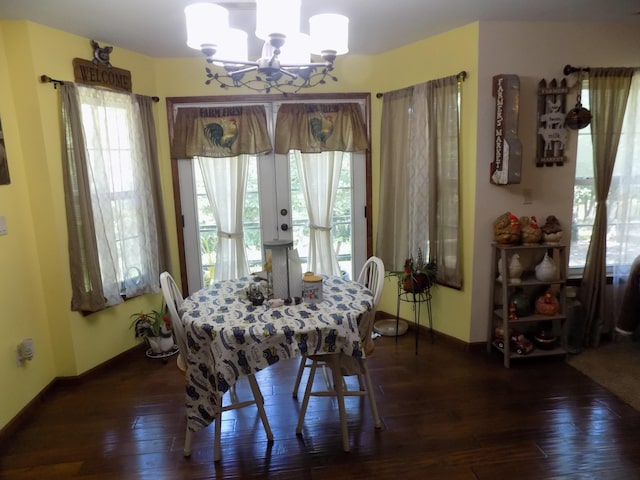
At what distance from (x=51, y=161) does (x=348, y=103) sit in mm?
2205

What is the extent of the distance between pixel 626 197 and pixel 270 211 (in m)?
2.72

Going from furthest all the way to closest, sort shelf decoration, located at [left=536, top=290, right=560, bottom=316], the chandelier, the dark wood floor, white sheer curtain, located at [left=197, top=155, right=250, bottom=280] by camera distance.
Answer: white sheer curtain, located at [left=197, top=155, right=250, bottom=280] → shelf decoration, located at [left=536, top=290, right=560, bottom=316] → the dark wood floor → the chandelier

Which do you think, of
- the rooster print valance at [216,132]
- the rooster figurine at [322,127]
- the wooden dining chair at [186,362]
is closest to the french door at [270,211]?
the rooster print valance at [216,132]

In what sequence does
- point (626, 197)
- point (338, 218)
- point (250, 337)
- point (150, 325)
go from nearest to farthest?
1. point (250, 337)
2. point (626, 197)
3. point (150, 325)
4. point (338, 218)

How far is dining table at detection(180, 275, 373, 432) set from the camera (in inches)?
75.2

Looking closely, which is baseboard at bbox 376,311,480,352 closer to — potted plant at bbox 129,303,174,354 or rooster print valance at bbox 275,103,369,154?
rooster print valance at bbox 275,103,369,154

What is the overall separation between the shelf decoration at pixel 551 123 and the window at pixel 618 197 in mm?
227

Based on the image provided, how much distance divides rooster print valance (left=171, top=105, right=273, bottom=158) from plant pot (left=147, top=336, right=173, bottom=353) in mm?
1457

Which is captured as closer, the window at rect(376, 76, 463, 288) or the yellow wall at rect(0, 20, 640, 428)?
the yellow wall at rect(0, 20, 640, 428)

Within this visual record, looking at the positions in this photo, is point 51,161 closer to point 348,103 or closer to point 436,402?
point 348,103

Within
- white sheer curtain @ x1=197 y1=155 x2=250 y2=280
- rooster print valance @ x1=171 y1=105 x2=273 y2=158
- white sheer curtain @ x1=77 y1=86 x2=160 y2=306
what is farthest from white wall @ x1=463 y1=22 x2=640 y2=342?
white sheer curtain @ x1=77 y1=86 x2=160 y2=306

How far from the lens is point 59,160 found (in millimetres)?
2678

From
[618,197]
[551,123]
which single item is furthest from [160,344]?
[618,197]

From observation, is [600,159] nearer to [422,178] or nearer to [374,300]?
[422,178]
